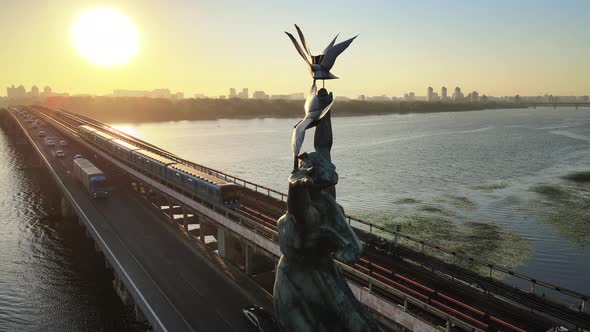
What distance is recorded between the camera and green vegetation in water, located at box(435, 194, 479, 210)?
57.6 metres

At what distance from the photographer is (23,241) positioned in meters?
48.3

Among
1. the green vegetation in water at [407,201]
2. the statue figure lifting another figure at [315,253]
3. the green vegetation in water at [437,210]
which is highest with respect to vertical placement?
the statue figure lifting another figure at [315,253]

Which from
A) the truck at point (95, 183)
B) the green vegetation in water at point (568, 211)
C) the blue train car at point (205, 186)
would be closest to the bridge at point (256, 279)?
the blue train car at point (205, 186)

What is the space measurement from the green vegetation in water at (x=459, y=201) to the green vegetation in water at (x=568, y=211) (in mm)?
8605

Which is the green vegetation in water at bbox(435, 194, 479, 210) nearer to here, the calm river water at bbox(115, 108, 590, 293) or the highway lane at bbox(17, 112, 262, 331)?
the calm river water at bbox(115, 108, 590, 293)

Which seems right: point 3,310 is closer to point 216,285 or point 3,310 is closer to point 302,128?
point 216,285

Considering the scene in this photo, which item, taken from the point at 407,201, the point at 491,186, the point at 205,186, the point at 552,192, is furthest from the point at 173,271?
the point at 552,192

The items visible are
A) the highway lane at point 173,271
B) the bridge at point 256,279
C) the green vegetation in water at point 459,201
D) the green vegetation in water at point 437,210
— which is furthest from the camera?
the green vegetation in water at point 459,201

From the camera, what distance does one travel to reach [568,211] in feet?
184

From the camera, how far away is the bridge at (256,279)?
20.8 metres

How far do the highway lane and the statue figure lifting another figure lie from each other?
15254 mm

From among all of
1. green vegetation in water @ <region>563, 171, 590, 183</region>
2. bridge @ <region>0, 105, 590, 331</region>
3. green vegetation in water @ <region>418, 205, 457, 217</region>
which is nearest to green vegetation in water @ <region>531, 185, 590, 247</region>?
green vegetation in water @ <region>563, 171, 590, 183</region>

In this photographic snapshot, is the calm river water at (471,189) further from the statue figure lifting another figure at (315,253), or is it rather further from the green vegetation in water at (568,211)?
the statue figure lifting another figure at (315,253)

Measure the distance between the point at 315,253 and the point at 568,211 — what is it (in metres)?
59.5
